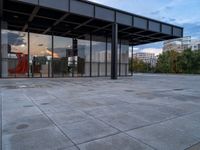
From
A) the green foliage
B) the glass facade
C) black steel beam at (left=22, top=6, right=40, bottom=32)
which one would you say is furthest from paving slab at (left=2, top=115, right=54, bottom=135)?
the green foliage

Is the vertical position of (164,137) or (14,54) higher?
(14,54)

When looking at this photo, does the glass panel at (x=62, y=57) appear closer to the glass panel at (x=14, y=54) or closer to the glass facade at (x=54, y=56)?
the glass facade at (x=54, y=56)

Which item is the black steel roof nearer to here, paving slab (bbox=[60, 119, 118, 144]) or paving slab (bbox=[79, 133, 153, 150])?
paving slab (bbox=[60, 119, 118, 144])

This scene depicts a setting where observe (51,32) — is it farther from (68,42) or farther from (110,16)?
(110,16)

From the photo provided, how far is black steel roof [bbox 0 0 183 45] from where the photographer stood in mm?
15750

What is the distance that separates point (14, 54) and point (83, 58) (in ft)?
29.1

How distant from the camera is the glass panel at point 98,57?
25.5 meters

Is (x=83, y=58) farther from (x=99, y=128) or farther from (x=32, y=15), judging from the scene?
(x=99, y=128)

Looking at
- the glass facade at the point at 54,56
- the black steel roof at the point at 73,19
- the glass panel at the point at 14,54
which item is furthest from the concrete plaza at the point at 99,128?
the glass facade at the point at 54,56

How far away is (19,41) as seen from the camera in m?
20.9

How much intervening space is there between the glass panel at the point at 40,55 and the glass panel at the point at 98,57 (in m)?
6.34

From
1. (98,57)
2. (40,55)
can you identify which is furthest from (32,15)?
(98,57)

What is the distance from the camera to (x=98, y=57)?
2578 centimetres

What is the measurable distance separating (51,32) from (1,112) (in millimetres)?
19140
